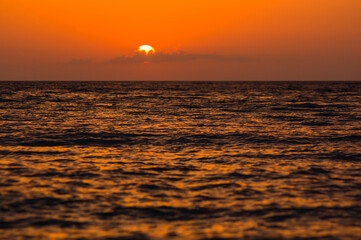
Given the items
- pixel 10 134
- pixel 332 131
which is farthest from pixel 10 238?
pixel 332 131

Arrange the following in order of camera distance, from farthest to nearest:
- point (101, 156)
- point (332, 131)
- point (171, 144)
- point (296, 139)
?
point (332, 131), point (296, 139), point (171, 144), point (101, 156)

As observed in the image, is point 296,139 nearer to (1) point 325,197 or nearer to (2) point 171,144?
(2) point 171,144

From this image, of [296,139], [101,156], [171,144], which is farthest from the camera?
[296,139]

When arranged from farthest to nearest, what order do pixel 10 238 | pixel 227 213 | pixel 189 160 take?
1. pixel 189 160
2. pixel 227 213
3. pixel 10 238

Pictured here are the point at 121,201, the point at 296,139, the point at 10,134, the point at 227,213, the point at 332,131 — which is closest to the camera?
the point at 227,213

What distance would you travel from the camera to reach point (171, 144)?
21234mm

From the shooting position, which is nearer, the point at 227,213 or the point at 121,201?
the point at 227,213

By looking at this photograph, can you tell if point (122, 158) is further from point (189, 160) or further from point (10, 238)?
point (10, 238)

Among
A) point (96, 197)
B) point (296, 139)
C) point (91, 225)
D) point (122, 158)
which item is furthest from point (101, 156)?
point (296, 139)

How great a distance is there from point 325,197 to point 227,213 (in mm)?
3072

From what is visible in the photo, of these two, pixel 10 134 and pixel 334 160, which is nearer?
pixel 334 160

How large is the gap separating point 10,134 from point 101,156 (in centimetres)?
925

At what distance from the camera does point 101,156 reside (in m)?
17.8

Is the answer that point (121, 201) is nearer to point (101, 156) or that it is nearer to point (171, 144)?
point (101, 156)
